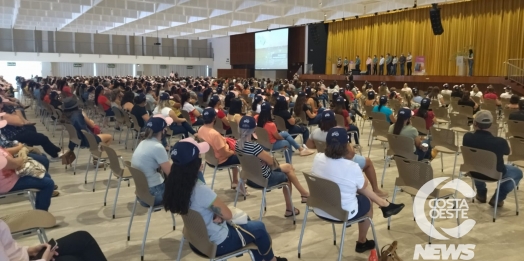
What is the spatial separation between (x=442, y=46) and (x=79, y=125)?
20.1 m

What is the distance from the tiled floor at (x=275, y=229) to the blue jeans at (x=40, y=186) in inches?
13.4

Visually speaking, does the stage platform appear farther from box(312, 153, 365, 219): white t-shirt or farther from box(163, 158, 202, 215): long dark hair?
box(163, 158, 202, 215): long dark hair

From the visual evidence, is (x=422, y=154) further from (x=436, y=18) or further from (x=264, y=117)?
(x=436, y=18)

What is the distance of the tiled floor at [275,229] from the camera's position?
399cm

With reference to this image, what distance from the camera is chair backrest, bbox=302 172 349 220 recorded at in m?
3.42

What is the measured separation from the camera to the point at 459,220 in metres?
4.70

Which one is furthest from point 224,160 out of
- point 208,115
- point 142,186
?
point 142,186

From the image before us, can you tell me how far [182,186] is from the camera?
9.24 feet

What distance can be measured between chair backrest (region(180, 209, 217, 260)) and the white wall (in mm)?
36618

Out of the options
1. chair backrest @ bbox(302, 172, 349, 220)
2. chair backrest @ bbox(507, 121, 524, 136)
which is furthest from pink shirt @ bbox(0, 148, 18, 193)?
chair backrest @ bbox(507, 121, 524, 136)

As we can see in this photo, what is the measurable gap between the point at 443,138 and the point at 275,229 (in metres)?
3.43

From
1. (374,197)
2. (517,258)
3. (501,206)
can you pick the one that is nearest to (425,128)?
(501,206)

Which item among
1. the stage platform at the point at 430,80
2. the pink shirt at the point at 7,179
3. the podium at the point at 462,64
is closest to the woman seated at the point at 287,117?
the pink shirt at the point at 7,179

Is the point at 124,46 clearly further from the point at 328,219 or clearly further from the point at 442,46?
the point at 328,219
